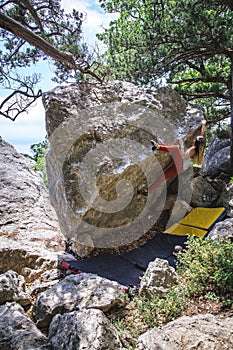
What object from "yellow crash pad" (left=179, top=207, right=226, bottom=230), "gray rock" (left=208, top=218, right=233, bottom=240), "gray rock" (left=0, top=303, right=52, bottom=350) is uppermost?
"yellow crash pad" (left=179, top=207, right=226, bottom=230)

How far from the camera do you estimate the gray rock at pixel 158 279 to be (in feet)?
8.39

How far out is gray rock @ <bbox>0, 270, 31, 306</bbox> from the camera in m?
2.65

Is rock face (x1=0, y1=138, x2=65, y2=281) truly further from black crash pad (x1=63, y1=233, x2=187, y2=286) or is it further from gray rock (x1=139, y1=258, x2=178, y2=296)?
gray rock (x1=139, y1=258, x2=178, y2=296)

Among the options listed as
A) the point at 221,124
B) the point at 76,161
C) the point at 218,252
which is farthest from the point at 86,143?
the point at 221,124

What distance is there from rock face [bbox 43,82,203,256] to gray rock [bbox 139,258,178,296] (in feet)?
4.56

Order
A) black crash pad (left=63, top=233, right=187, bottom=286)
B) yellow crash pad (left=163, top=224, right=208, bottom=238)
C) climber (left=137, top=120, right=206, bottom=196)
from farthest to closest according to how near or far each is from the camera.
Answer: yellow crash pad (left=163, top=224, right=208, bottom=238)
climber (left=137, top=120, right=206, bottom=196)
black crash pad (left=63, top=233, right=187, bottom=286)

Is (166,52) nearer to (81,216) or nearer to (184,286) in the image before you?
(81,216)

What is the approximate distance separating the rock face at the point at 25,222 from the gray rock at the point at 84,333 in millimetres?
1718

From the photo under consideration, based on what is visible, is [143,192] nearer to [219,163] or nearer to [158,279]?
[219,163]

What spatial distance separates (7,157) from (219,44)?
4.54m

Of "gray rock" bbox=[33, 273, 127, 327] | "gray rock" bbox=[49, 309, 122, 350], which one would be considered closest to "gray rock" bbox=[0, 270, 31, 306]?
"gray rock" bbox=[33, 273, 127, 327]

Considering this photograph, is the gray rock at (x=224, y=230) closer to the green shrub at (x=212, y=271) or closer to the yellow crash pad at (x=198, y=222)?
the green shrub at (x=212, y=271)

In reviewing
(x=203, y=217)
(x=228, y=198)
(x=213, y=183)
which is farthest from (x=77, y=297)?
(x=213, y=183)

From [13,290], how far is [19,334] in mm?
834
